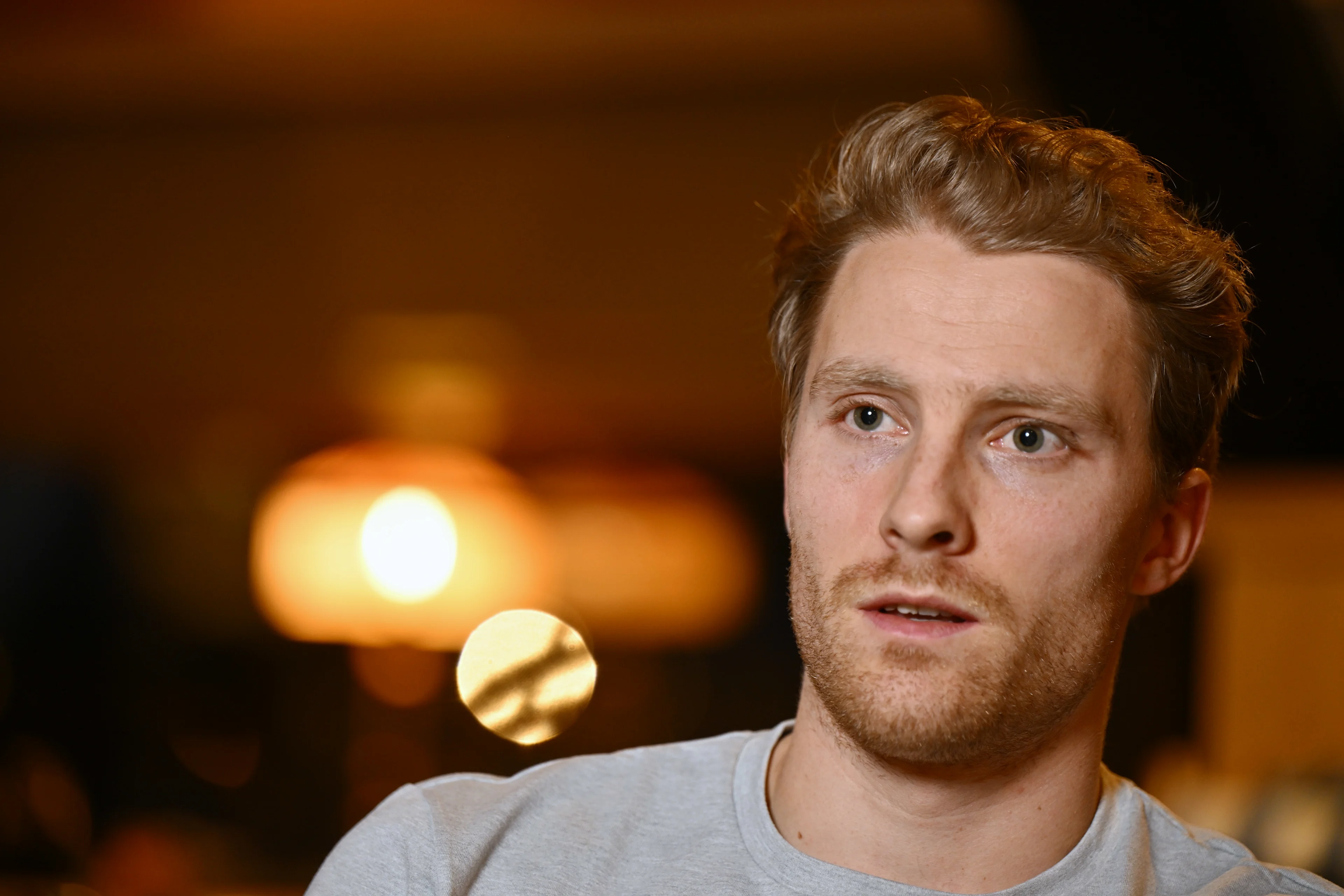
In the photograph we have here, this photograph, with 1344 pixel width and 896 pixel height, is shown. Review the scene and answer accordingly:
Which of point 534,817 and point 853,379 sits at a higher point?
point 853,379

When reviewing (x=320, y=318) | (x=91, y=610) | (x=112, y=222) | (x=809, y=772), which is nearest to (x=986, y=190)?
(x=809, y=772)

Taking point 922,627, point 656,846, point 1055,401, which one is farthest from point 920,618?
point 656,846

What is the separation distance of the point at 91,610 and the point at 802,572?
465 cm

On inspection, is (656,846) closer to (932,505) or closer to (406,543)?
(932,505)

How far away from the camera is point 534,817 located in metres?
1.27

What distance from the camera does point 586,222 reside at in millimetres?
4543

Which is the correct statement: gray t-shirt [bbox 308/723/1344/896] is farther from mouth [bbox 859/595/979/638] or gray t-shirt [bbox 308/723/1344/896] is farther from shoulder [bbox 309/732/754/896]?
mouth [bbox 859/595/979/638]

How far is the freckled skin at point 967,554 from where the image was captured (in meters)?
1.15

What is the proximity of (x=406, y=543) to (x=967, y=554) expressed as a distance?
3.81 meters

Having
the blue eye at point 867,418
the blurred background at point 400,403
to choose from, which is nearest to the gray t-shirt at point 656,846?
the blue eye at point 867,418

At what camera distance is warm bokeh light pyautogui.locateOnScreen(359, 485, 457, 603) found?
4.69 m

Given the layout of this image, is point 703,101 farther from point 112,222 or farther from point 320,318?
point 112,222

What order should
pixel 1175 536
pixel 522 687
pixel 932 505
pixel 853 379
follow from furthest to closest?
pixel 522 687, pixel 1175 536, pixel 853 379, pixel 932 505

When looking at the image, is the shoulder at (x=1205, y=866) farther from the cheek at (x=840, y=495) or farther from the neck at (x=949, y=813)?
the cheek at (x=840, y=495)
